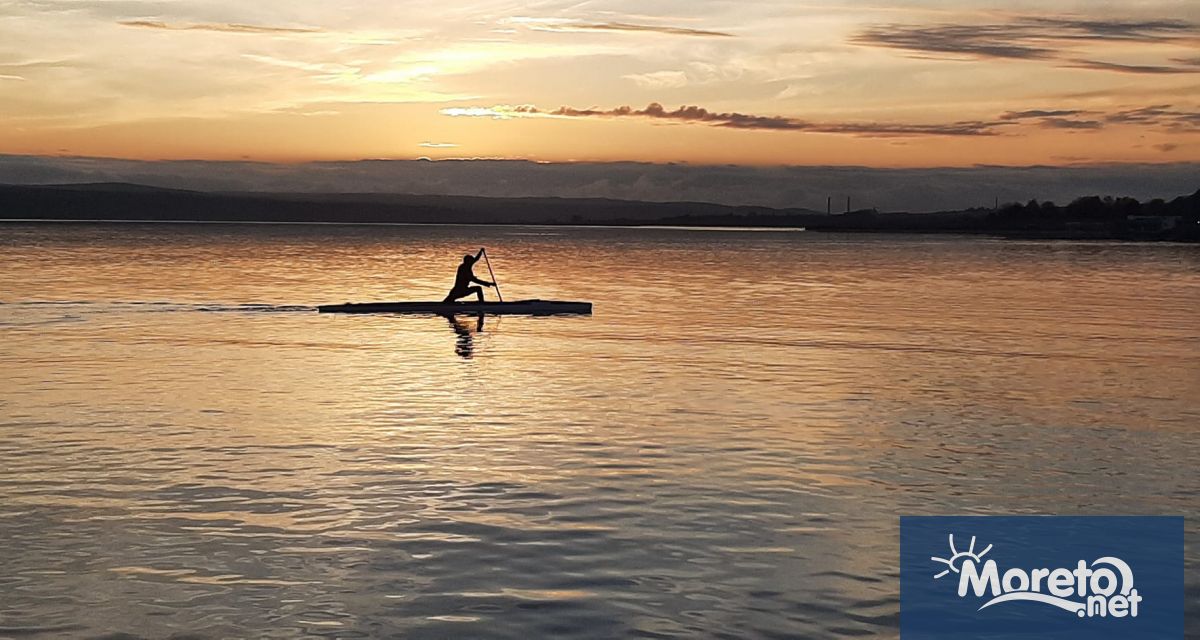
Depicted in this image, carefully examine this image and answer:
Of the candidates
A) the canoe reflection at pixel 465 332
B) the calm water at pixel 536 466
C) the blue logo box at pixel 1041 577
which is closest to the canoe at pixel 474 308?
the canoe reflection at pixel 465 332

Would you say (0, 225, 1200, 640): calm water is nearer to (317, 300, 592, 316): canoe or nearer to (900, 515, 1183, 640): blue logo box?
(900, 515, 1183, 640): blue logo box

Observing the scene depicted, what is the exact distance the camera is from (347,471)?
15.0 metres

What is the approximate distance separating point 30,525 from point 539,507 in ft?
16.2

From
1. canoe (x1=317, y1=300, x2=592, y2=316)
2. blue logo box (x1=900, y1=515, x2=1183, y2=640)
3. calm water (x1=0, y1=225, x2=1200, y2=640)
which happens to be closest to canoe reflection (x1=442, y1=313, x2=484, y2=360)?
calm water (x1=0, y1=225, x2=1200, y2=640)

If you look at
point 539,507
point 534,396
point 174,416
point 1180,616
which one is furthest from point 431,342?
point 1180,616

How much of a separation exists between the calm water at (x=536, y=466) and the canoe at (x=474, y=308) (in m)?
2.03

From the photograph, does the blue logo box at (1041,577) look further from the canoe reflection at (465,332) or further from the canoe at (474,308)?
the canoe at (474,308)

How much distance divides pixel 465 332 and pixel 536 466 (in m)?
20.5

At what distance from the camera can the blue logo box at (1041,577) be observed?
394 inches

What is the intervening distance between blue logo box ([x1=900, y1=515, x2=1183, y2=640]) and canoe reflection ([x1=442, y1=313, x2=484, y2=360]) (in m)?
17.5

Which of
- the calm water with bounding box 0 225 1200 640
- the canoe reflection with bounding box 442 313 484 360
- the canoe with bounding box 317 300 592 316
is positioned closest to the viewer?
the calm water with bounding box 0 225 1200 640

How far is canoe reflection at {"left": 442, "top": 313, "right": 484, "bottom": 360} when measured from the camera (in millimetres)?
30219

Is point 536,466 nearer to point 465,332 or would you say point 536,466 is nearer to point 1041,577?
point 1041,577

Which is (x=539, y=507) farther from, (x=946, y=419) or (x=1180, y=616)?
(x=946, y=419)
